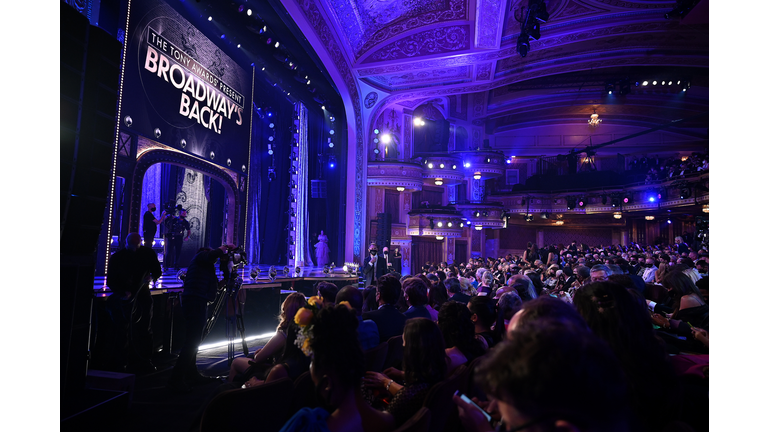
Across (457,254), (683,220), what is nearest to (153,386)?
(457,254)

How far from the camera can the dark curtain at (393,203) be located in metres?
17.0

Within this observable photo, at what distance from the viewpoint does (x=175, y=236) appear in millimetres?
9734

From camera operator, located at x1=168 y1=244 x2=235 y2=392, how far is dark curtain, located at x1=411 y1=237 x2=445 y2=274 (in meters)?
14.9

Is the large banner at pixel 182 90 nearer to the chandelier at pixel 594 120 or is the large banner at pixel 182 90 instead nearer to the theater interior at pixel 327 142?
the theater interior at pixel 327 142

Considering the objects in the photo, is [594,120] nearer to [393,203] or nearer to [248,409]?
[393,203]

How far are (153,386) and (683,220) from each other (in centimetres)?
2337

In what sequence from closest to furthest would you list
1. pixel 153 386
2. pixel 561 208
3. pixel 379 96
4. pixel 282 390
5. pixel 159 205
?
pixel 282 390
pixel 153 386
pixel 159 205
pixel 379 96
pixel 561 208

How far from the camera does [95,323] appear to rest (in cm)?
404

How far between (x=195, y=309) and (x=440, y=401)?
3.14 m

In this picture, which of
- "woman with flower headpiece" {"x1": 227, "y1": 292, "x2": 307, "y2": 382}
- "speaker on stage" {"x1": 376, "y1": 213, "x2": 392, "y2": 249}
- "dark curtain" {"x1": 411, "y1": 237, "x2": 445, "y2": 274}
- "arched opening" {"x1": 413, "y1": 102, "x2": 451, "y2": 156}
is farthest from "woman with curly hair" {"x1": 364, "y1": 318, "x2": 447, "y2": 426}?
"arched opening" {"x1": 413, "y1": 102, "x2": 451, "y2": 156}

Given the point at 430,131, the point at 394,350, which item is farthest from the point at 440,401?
the point at 430,131

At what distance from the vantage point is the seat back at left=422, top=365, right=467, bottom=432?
1671 mm

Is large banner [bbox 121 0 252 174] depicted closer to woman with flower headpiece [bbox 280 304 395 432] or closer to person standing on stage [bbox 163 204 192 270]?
person standing on stage [bbox 163 204 192 270]

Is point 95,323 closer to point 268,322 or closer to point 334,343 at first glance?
point 268,322
